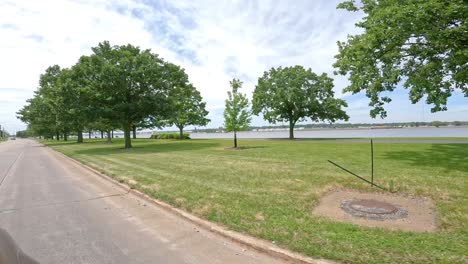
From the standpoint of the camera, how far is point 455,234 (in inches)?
164

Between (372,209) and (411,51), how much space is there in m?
10.1

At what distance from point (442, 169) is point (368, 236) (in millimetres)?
6920

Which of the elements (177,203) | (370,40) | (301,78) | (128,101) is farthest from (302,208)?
(301,78)

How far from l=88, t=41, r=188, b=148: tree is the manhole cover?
64.9 ft

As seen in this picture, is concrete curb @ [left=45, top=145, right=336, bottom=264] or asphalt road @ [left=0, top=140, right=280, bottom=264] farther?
asphalt road @ [left=0, top=140, right=280, bottom=264]

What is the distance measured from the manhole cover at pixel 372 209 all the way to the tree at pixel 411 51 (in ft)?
23.2

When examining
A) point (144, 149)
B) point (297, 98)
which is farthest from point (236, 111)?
point (297, 98)

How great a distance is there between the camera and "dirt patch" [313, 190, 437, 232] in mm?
4698

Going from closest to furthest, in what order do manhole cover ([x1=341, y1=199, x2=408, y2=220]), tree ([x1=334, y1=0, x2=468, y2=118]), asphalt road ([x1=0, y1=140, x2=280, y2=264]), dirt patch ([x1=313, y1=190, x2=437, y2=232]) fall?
asphalt road ([x1=0, y1=140, x2=280, y2=264])
dirt patch ([x1=313, y1=190, x2=437, y2=232])
manhole cover ([x1=341, y1=199, x2=408, y2=220])
tree ([x1=334, y1=0, x2=468, y2=118])

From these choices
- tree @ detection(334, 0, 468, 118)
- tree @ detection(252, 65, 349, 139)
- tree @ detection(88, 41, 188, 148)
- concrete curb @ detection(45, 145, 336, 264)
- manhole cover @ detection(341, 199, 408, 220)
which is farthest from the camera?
tree @ detection(252, 65, 349, 139)

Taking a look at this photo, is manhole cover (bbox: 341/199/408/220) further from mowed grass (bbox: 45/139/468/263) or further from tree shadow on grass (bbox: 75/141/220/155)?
tree shadow on grass (bbox: 75/141/220/155)

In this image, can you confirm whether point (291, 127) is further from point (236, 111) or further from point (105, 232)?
point (105, 232)

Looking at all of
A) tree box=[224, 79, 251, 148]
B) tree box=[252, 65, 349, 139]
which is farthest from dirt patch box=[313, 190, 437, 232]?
tree box=[252, 65, 349, 139]

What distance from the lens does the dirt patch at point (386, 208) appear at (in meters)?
4.70
